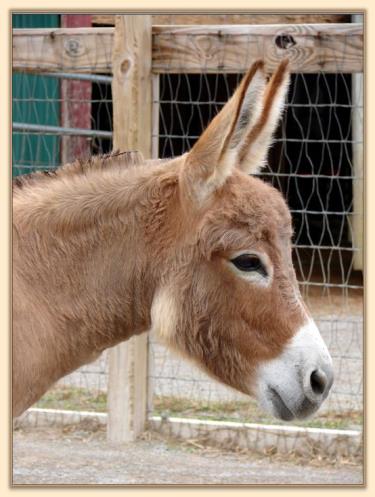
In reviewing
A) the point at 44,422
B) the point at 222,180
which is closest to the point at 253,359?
the point at 222,180

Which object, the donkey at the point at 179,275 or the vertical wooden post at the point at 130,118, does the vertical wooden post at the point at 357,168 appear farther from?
the donkey at the point at 179,275

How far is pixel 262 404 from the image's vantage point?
3133mm

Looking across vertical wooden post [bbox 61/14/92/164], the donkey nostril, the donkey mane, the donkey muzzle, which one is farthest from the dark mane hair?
vertical wooden post [bbox 61/14/92/164]

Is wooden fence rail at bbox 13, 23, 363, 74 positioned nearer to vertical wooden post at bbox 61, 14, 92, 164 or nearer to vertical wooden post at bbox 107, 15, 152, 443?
vertical wooden post at bbox 107, 15, 152, 443

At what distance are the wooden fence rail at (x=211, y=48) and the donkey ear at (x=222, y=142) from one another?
2411 mm

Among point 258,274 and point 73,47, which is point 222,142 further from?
point 73,47

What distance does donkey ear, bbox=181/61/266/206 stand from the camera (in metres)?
2.88

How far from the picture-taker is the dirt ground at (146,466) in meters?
5.21

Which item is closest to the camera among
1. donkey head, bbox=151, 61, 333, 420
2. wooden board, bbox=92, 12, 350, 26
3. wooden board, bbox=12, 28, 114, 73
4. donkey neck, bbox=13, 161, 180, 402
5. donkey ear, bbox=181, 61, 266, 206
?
donkey ear, bbox=181, 61, 266, 206

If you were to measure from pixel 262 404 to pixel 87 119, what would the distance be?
6.42 meters

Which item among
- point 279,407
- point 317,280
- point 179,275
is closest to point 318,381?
point 279,407

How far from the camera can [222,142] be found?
2.93 m

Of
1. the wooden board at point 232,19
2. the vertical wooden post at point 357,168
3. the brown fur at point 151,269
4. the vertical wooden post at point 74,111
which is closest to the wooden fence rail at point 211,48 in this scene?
the vertical wooden post at point 74,111

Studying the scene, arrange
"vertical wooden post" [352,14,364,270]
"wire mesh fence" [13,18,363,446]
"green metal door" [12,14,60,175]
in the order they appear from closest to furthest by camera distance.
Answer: "wire mesh fence" [13,18,363,446], "vertical wooden post" [352,14,364,270], "green metal door" [12,14,60,175]
